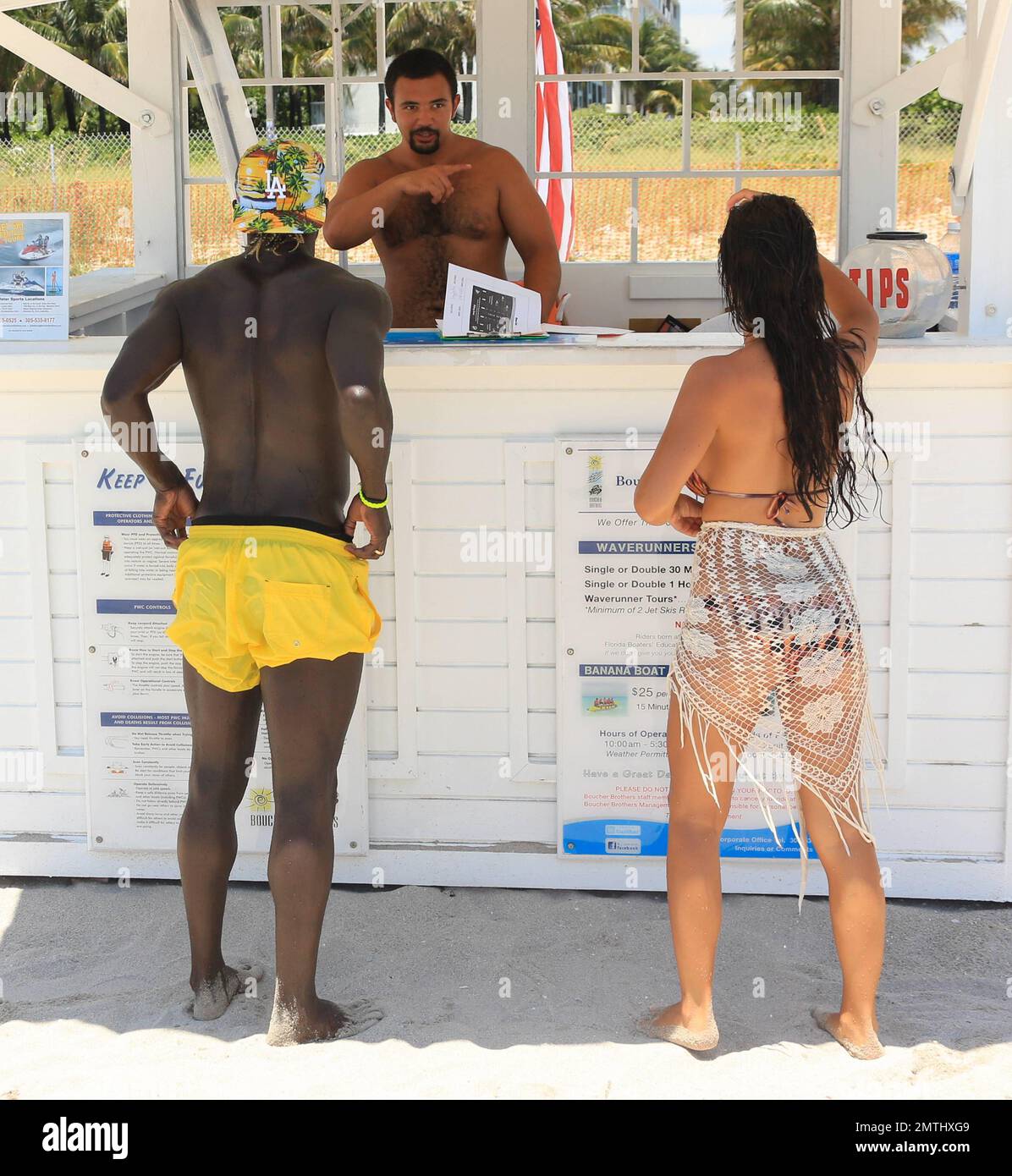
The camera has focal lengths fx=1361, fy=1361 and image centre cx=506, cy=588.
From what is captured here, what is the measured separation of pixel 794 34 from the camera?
18.2 metres

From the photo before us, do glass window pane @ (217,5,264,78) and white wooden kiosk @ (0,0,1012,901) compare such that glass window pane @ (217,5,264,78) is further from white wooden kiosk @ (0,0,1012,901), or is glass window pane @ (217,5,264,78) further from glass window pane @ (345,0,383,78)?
white wooden kiosk @ (0,0,1012,901)

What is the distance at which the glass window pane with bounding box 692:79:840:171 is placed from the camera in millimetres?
11586

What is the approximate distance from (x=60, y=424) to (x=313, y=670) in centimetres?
129

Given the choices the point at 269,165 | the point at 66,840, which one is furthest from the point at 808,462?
the point at 66,840

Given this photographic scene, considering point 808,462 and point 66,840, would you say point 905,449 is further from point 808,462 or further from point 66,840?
point 66,840

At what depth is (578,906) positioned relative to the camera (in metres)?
3.57

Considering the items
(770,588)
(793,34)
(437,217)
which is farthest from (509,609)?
(793,34)

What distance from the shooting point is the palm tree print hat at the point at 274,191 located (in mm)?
2756

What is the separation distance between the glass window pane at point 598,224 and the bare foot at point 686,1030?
415 cm

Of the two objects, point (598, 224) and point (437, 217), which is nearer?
point (437, 217)

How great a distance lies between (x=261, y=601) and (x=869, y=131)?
3898mm

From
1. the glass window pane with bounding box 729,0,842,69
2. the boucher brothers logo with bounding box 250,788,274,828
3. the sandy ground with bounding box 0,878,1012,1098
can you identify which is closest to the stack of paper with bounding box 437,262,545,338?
the boucher brothers logo with bounding box 250,788,274,828

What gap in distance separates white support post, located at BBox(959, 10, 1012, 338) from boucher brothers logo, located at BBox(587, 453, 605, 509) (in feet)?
3.24
